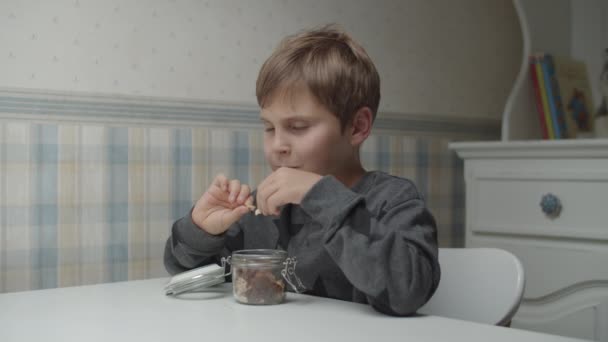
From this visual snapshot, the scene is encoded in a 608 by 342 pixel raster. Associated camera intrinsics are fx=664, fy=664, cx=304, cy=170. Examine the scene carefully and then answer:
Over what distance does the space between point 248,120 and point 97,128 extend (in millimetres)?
418

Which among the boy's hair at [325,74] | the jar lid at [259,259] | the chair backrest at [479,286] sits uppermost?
the boy's hair at [325,74]

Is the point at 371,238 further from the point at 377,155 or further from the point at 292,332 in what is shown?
the point at 377,155

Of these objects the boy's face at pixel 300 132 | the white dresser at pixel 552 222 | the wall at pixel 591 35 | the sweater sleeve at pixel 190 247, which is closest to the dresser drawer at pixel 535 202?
the white dresser at pixel 552 222

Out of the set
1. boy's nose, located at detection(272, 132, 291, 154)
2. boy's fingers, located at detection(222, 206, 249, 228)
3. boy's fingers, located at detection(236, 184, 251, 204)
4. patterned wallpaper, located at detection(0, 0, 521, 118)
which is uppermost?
patterned wallpaper, located at detection(0, 0, 521, 118)

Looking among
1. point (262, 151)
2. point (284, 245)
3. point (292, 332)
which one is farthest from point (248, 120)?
point (292, 332)

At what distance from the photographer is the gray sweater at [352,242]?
2.94ft

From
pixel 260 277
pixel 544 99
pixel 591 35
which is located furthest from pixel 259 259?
pixel 591 35

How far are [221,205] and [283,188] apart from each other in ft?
0.64

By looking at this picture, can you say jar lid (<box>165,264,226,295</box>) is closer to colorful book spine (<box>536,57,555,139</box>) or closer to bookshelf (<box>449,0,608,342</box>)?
bookshelf (<box>449,0,608,342</box>)

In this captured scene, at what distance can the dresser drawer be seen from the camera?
171 cm

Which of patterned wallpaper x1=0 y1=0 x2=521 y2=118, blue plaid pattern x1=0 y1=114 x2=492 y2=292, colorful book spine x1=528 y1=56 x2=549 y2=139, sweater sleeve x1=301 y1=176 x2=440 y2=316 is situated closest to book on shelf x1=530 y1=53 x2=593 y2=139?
colorful book spine x1=528 y1=56 x2=549 y2=139

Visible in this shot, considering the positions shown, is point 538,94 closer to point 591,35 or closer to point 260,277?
point 591,35

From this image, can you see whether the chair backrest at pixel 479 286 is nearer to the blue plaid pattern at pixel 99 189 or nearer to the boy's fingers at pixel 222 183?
the boy's fingers at pixel 222 183

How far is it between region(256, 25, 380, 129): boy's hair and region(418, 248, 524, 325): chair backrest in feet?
1.06
